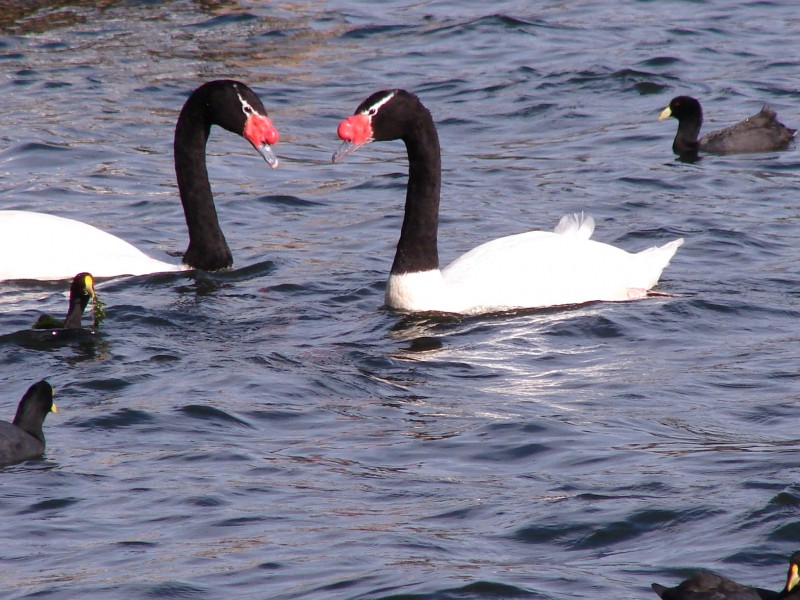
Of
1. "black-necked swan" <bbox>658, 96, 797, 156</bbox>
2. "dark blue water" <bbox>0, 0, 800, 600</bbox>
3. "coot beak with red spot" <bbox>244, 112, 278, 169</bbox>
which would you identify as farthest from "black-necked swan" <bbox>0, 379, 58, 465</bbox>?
"black-necked swan" <bbox>658, 96, 797, 156</bbox>

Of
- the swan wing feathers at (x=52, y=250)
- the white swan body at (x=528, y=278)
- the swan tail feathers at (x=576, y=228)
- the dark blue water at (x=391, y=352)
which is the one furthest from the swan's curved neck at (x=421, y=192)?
the swan wing feathers at (x=52, y=250)

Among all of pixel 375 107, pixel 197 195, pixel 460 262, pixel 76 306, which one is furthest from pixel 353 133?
pixel 76 306

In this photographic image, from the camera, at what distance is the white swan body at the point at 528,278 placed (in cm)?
1034

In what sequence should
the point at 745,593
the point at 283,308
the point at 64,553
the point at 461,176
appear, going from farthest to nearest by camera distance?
the point at 461,176 < the point at 283,308 < the point at 64,553 < the point at 745,593

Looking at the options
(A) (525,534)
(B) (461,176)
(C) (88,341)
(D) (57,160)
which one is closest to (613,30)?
(B) (461,176)

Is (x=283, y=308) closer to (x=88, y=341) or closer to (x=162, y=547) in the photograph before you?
(x=88, y=341)

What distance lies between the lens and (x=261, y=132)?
11492 millimetres

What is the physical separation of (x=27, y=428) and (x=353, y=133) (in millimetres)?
3686

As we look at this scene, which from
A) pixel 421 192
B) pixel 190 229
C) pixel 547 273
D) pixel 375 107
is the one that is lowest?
pixel 547 273

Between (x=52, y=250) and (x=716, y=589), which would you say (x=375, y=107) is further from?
(x=716, y=589)

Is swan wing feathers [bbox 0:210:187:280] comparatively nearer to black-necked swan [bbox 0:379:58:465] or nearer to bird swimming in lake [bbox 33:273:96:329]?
bird swimming in lake [bbox 33:273:96:329]

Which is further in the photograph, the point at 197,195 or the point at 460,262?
the point at 197,195

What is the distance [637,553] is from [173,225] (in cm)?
818

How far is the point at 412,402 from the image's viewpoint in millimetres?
8648
